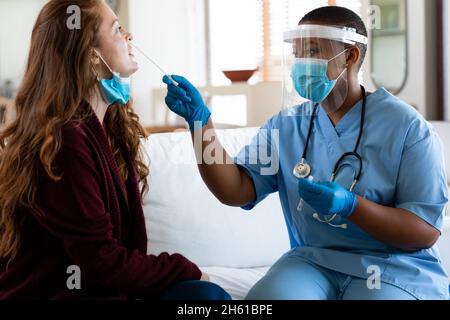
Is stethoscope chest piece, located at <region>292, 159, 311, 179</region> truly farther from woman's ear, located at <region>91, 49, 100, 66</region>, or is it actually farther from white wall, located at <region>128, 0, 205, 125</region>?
white wall, located at <region>128, 0, 205, 125</region>

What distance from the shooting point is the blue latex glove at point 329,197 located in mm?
1271

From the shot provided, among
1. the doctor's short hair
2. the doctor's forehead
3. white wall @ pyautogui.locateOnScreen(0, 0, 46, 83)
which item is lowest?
the doctor's forehead

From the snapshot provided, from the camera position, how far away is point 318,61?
145cm

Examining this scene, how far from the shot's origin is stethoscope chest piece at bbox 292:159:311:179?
1.48 m

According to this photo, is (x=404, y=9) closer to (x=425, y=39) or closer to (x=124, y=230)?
(x=425, y=39)

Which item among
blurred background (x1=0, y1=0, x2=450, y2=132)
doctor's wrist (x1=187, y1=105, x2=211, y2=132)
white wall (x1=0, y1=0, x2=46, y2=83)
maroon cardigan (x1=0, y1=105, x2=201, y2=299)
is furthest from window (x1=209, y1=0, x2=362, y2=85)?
maroon cardigan (x1=0, y1=105, x2=201, y2=299)

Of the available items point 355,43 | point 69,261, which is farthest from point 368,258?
point 69,261

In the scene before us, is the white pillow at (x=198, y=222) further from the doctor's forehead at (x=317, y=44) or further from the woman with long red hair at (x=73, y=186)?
the doctor's forehead at (x=317, y=44)

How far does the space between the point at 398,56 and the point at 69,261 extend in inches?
114

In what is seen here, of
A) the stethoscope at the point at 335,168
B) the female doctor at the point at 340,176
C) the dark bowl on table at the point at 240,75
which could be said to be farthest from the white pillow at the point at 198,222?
the dark bowl on table at the point at 240,75

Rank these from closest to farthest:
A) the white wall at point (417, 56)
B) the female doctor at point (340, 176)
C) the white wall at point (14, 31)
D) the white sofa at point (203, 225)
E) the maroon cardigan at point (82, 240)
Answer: the maroon cardigan at point (82, 240) → the female doctor at point (340, 176) → the white sofa at point (203, 225) → the white wall at point (417, 56) → the white wall at point (14, 31)

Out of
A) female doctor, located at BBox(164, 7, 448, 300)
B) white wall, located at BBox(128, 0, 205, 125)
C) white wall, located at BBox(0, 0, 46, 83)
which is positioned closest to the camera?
female doctor, located at BBox(164, 7, 448, 300)

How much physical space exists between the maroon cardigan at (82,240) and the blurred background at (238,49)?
2627mm
